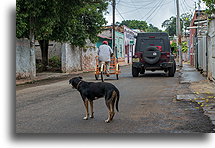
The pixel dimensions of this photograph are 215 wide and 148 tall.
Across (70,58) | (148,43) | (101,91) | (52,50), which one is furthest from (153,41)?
(52,50)

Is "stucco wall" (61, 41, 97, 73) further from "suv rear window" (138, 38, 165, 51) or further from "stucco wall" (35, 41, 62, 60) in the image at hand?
"suv rear window" (138, 38, 165, 51)

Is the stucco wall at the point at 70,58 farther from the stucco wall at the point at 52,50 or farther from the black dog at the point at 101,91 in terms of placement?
the black dog at the point at 101,91

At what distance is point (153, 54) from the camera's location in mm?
14172

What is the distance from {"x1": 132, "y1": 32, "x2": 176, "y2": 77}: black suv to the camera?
14.2 meters

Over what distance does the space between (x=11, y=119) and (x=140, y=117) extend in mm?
2128

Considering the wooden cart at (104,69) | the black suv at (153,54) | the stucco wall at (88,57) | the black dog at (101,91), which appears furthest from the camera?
the stucco wall at (88,57)

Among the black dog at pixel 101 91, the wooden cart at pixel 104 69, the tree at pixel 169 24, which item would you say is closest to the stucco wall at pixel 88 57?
the tree at pixel 169 24

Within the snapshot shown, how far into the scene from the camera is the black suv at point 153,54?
46.5ft

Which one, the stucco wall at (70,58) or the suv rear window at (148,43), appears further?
the stucco wall at (70,58)

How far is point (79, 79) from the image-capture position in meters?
5.62

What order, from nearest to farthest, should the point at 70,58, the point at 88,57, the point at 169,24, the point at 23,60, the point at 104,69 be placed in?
1. the point at 169,24
2. the point at 104,69
3. the point at 23,60
4. the point at 70,58
5. the point at 88,57

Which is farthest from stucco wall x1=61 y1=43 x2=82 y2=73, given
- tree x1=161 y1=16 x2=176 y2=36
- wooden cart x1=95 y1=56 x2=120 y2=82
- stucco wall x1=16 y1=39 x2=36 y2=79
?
wooden cart x1=95 y1=56 x2=120 y2=82

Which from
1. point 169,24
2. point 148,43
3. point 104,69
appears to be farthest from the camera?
point 148,43

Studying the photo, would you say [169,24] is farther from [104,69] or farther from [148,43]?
[148,43]
